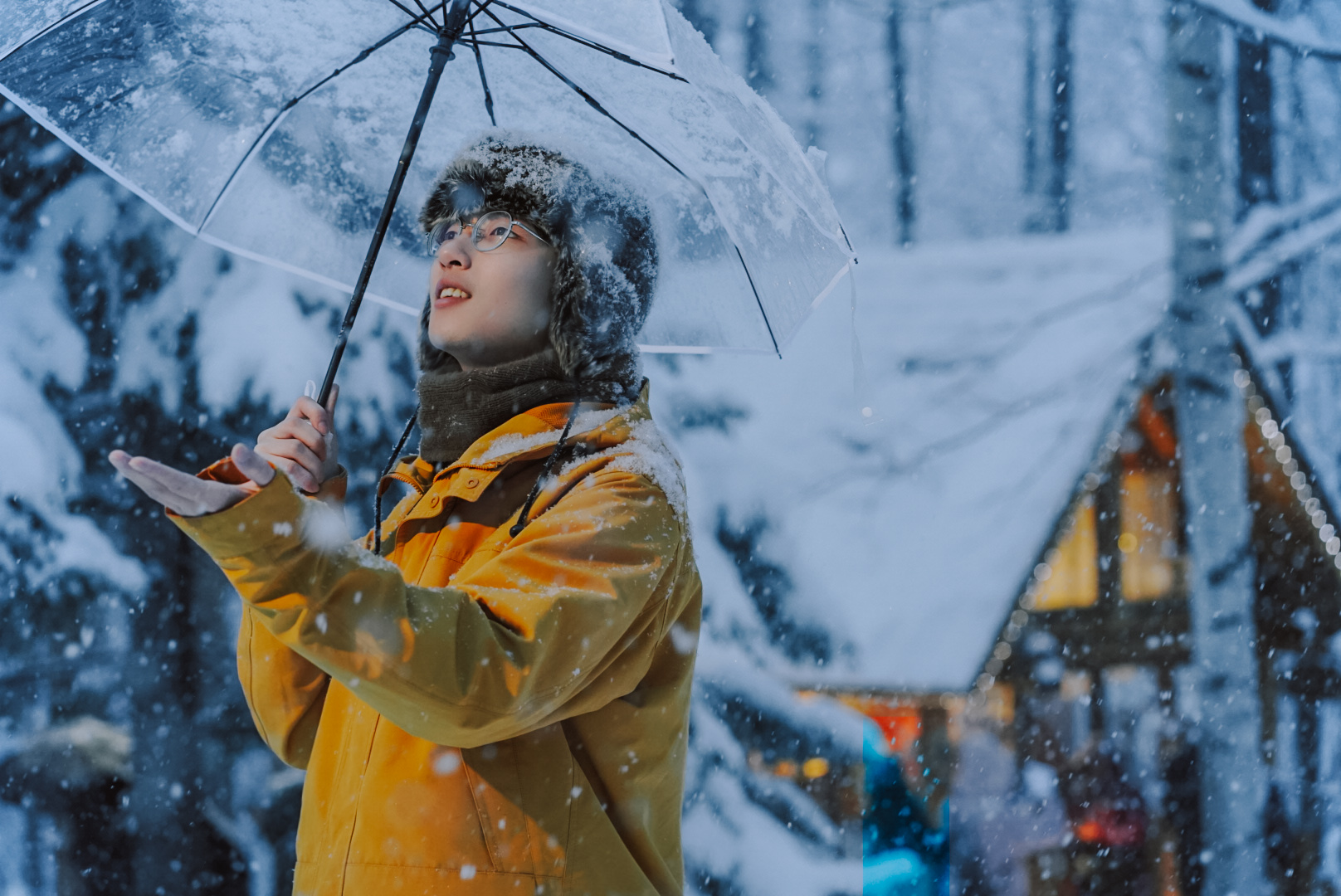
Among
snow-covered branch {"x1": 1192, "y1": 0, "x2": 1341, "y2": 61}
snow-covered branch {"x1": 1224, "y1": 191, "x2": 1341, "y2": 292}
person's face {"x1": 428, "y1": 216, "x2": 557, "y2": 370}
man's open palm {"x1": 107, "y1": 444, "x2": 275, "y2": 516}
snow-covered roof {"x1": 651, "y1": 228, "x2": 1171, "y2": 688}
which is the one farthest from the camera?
snow-covered branch {"x1": 1192, "y1": 0, "x2": 1341, "y2": 61}

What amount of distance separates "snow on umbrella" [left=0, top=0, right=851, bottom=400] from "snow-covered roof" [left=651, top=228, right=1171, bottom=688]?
2773 mm

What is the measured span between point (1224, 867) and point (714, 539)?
3046 millimetres

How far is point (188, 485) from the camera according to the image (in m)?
0.97

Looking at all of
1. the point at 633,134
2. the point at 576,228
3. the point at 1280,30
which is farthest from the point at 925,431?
the point at 576,228

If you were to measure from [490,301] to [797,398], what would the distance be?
137 inches

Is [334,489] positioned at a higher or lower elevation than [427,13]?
lower

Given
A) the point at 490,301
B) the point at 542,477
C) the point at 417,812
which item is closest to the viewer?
the point at 417,812

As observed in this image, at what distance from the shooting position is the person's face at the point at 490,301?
1.61 metres

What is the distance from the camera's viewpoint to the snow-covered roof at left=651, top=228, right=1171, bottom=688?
4848 mm

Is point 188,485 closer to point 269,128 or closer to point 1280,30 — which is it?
point 269,128

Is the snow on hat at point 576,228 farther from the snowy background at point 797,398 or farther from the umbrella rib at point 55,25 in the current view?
the snowy background at point 797,398

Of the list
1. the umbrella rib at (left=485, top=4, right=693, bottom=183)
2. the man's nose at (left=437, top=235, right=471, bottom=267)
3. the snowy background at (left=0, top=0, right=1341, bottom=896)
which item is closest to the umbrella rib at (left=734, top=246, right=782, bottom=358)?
the umbrella rib at (left=485, top=4, right=693, bottom=183)

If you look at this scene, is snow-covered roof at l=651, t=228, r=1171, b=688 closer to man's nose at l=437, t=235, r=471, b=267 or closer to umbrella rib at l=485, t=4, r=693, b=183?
umbrella rib at l=485, t=4, r=693, b=183

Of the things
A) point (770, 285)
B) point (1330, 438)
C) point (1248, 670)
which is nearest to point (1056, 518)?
point (1248, 670)
